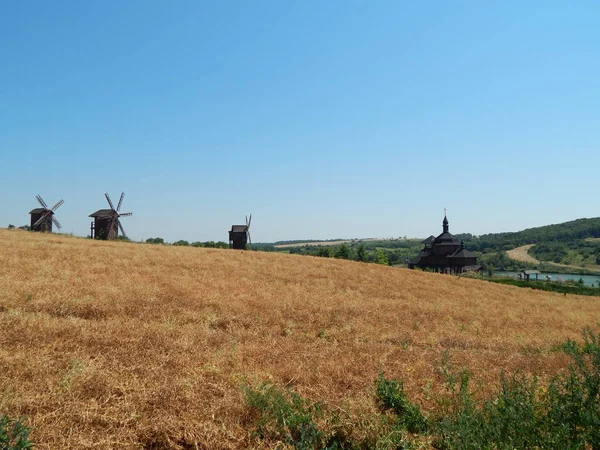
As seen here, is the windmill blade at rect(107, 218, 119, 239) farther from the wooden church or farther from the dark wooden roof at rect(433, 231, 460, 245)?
the dark wooden roof at rect(433, 231, 460, 245)

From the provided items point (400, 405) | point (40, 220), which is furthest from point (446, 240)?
point (400, 405)

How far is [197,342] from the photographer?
30.9ft

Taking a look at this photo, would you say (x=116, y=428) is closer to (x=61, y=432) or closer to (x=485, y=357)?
(x=61, y=432)

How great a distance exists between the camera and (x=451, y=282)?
104 feet

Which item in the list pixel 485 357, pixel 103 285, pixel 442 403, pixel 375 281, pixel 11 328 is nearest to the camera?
pixel 442 403

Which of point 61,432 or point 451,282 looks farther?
point 451,282

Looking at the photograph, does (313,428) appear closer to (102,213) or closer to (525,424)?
(525,424)

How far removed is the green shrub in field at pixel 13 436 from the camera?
392 centimetres

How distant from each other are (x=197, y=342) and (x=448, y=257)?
82.1 metres

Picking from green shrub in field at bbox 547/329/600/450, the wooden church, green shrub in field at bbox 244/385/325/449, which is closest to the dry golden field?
green shrub in field at bbox 244/385/325/449

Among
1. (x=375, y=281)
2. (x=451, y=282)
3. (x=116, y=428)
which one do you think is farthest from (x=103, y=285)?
(x=451, y=282)

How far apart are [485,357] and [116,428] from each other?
404 inches

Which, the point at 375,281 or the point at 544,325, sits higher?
the point at 375,281

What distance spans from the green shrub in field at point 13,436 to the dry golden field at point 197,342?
1.73 feet
